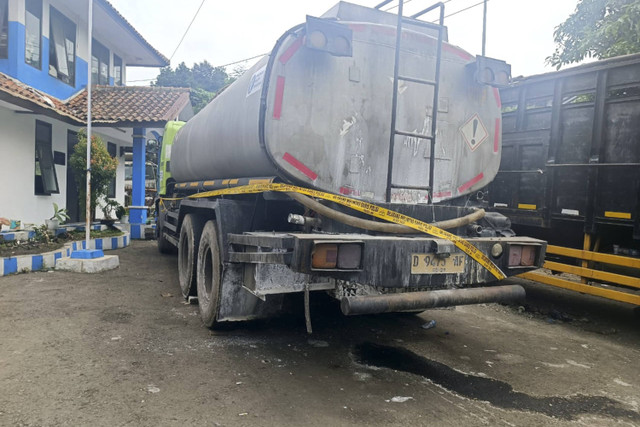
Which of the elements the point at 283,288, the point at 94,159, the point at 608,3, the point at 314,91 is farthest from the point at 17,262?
the point at 608,3

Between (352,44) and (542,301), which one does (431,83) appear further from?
(542,301)

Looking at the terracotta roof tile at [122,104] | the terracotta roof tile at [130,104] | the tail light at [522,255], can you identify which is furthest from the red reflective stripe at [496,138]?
the terracotta roof tile at [130,104]

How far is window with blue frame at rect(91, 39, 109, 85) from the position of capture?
533 inches

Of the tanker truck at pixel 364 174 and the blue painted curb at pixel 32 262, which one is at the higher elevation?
the tanker truck at pixel 364 174

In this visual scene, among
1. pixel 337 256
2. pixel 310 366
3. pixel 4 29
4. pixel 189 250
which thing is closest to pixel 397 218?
pixel 337 256

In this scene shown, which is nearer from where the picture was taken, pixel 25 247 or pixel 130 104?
pixel 25 247

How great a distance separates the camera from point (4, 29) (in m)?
9.57

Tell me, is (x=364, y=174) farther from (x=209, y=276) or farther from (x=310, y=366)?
(x=209, y=276)

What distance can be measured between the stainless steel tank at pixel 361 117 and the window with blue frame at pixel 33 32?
8.41m

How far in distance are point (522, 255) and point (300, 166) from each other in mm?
1887

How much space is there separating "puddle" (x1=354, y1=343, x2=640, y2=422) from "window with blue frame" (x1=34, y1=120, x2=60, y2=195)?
30.9ft

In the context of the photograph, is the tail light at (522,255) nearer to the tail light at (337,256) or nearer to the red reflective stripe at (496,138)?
the red reflective stripe at (496,138)

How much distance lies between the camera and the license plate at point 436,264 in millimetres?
3145

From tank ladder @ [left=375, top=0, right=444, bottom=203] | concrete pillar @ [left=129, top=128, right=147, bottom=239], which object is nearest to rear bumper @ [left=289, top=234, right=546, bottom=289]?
tank ladder @ [left=375, top=0, right=444, bottom=203]
